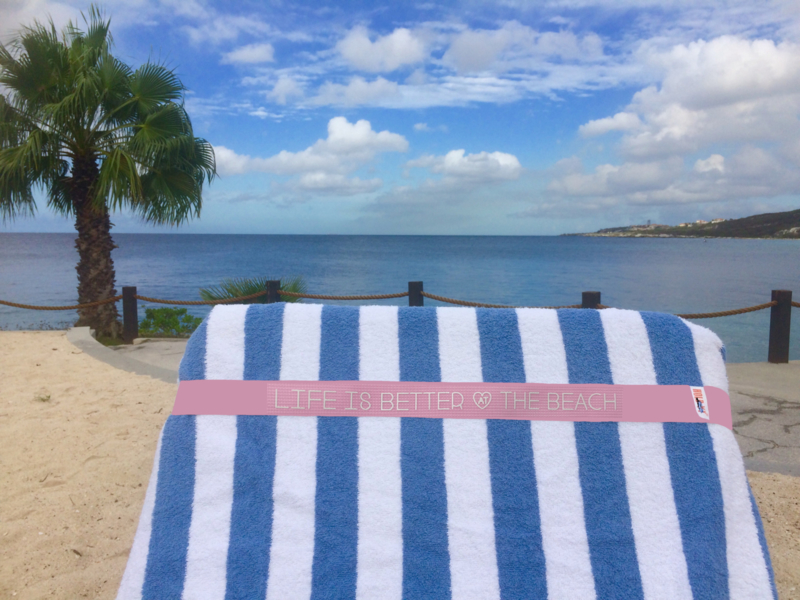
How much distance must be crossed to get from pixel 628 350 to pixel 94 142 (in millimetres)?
9235

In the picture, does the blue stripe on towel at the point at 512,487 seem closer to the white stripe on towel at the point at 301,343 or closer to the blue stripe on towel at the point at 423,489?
the blue stripe on towel at the point at 423,489

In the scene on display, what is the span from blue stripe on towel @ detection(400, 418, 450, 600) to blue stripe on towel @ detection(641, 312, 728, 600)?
59 centimetres

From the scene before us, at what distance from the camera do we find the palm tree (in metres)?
7.69

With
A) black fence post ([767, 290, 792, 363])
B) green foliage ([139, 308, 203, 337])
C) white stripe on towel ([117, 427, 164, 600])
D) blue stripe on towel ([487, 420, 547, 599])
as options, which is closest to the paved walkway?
black fence post ([767, 290, 792, 363])

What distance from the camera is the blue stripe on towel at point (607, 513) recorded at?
123 cm

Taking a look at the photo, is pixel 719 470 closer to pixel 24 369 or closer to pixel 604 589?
pixel 604 589

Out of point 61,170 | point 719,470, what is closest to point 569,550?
point 719,470

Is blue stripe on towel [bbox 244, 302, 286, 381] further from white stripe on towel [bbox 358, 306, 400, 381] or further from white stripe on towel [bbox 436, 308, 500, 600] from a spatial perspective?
white stripe on towel [bbox 436, 308, 500, 600]

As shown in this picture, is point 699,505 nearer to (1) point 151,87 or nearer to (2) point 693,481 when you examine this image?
(2) point 693,481

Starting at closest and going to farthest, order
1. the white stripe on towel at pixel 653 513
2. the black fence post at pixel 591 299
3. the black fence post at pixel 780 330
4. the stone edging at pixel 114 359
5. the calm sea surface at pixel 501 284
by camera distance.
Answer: the white stripe on towel at pixel 653 513, the stone edging at pixel 114 359, the black fence post at pixel 591 299, the black fence post at pixel 780 330, the calm sea surface at pixel 501 284

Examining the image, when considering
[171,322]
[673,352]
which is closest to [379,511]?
[673,352]

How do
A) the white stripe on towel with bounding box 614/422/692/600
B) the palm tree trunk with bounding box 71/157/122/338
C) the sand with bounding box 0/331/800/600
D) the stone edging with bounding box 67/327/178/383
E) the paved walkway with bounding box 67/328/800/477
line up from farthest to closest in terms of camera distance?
the palm tree trunk with bounding box 71/157/122/338
the stone edging with bounding box 67/327/178/383
the paved walkway with bounding box 67/328/800/477
the sand with bounding box 0/331/800/600
the white stripe on towel with bounding box 614/422/692/600

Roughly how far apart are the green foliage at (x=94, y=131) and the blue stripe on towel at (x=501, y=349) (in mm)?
7660

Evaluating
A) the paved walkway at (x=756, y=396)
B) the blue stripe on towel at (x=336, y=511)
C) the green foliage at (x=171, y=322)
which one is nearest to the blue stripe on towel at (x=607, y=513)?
the blue stripe on towel at (x=336, y=511)
